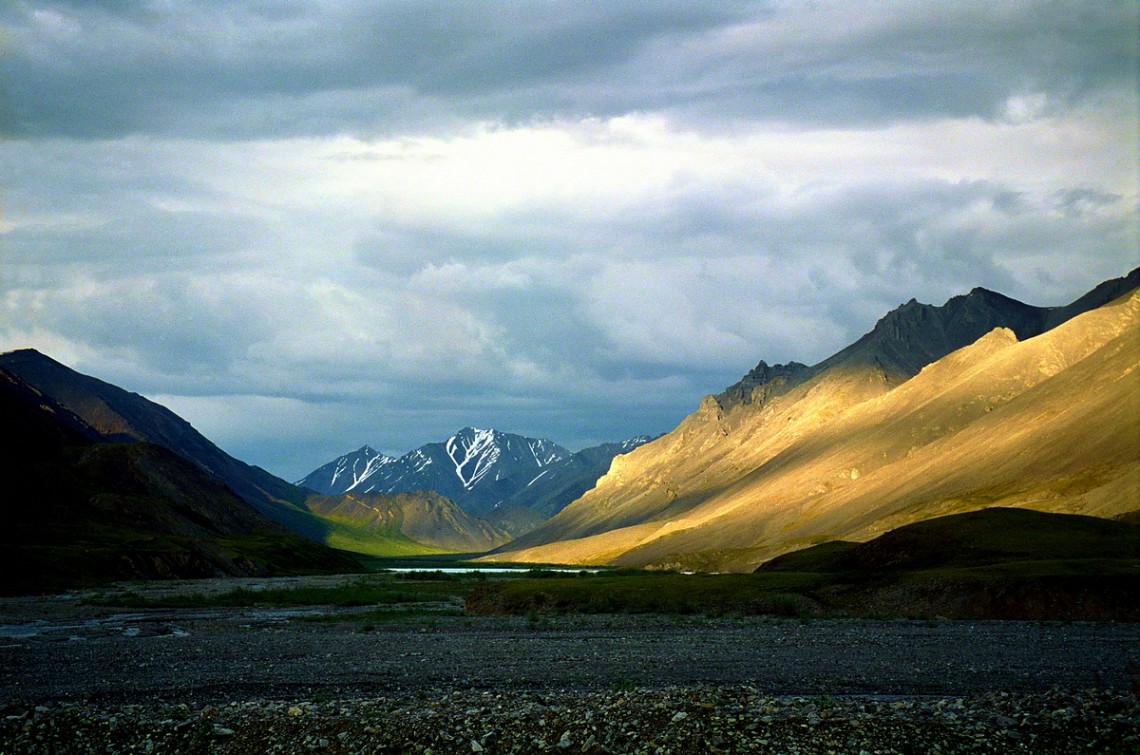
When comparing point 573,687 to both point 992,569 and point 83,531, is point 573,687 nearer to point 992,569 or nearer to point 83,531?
point 992,569

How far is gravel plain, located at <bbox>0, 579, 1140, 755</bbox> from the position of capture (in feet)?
66.2

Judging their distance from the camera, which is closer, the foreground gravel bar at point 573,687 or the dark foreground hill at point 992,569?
the foreground gravel bar at point 573,687

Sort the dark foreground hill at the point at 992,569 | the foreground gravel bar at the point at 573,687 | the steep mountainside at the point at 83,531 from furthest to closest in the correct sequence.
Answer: the steep mountainside at the point at 83,531, the dark foreground hill at the point at 992,569, the foreground gravel bar at the point at 573,687

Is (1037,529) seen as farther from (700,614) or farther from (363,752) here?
(363,752)

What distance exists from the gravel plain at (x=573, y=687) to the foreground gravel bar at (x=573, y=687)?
75 millimetres

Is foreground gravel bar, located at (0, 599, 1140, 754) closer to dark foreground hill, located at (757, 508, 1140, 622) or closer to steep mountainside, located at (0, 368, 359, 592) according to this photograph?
dark foreground hill, located at (757, 508, 1140, 622)

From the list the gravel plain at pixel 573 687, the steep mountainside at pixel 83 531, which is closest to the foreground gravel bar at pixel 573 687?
the gravel plain at pixel 573 687

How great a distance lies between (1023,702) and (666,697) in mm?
8232

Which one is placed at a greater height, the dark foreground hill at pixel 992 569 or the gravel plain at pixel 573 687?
the gravel plain at pixel 573 687

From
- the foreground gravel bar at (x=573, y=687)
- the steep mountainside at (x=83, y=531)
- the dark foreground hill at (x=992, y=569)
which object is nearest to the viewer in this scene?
the foreground gravel bar at (x=573, y=687)

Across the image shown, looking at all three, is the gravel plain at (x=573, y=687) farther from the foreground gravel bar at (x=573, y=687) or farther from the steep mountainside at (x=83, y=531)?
the steep mountainside at (x=83, y=531)

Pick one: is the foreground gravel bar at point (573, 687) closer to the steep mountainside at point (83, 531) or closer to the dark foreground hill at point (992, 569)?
the dark foreground hill at point (992, 569)

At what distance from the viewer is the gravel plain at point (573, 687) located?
2019cm

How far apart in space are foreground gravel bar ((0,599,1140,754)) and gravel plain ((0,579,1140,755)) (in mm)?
75
